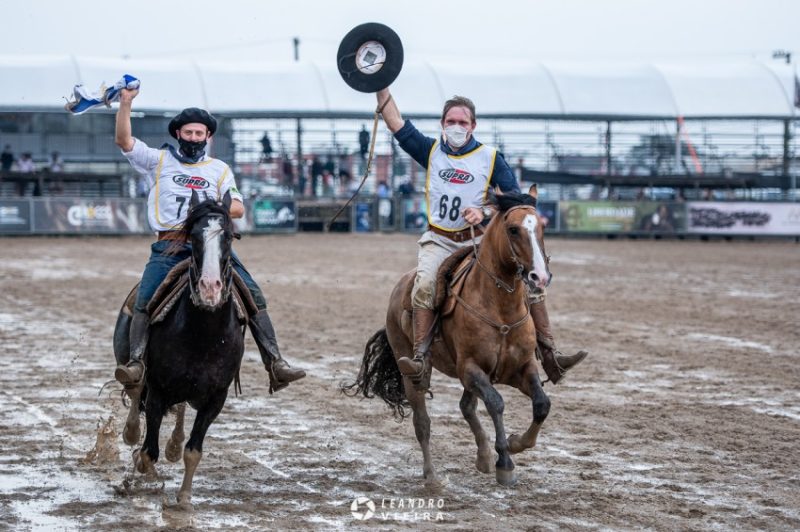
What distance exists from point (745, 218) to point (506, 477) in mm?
30745

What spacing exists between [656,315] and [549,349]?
9368 mm

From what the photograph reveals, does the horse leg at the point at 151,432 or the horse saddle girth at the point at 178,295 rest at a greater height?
the horse saddle girth at the point at 178,295

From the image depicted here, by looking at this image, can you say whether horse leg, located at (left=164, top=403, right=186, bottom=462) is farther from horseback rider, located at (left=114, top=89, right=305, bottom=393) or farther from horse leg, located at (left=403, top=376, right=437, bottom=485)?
horse leg, located at (left=403, top=376, right=437, bottom=485)

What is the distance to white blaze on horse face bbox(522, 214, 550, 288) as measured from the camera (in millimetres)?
6582

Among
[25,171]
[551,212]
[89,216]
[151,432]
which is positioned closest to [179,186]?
[151,432]

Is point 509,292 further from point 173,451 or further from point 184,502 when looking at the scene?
point 173,451

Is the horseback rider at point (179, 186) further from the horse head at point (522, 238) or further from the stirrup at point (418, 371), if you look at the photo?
the horse head at point (522, 238)

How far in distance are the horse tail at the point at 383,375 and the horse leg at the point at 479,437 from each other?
0.93 meters

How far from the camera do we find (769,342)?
45.0 feet

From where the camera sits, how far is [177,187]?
23.3 feet

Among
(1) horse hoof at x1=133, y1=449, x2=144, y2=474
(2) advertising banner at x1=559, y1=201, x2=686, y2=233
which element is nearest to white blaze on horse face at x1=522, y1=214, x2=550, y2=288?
(1) horse hoof at x1=133, y1=449, x2=144, y2=474

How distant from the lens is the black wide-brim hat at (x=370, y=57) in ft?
26.2

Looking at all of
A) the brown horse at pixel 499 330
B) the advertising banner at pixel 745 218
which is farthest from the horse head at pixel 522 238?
the advertising banner at pixel 745 218

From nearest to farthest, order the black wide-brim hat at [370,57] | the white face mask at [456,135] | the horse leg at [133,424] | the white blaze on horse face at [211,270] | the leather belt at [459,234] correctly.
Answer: the white blaze on horse face at [211,270] → the horse leg at [133,424] → the white face mask at [456,135] → the leather belt at [459,234] → the black wide-brim hat at [370,57]
